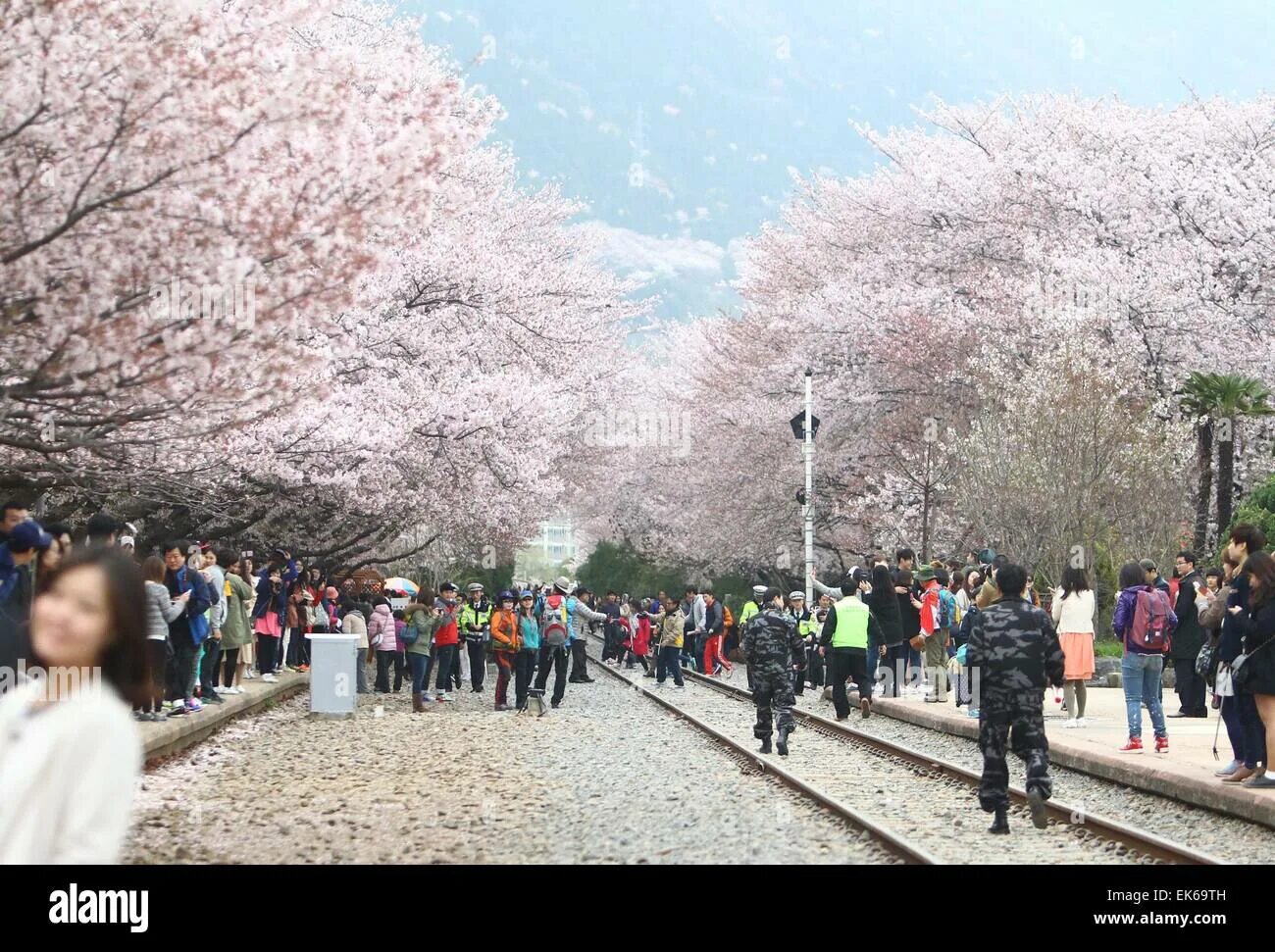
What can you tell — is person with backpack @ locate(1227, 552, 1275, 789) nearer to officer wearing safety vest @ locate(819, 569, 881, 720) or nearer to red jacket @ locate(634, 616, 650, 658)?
officer wearing safety vest @ locate(819, 569, 881, 720)

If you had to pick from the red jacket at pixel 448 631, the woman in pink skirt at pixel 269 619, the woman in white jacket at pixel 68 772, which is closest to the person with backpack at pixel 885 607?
the red jacket at pixel 448 631

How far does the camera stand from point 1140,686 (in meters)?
15.5

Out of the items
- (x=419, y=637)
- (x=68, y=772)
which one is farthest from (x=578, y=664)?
(x=68, y=772)

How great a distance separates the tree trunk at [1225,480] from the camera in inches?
1195

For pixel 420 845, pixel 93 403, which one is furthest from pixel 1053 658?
pixel 93 403

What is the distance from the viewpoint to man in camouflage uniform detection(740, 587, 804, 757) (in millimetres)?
16562

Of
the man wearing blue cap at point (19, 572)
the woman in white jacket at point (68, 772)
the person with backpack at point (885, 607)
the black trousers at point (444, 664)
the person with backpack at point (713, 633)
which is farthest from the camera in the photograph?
the person with backpack at point (713, 633)

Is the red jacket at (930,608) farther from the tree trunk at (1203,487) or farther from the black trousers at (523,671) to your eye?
the tree trunk at (1203,487)

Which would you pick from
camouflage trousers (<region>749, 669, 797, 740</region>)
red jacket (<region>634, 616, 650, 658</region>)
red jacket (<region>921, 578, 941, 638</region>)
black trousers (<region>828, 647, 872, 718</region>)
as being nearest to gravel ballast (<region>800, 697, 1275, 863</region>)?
camouflage trousers (<region>749, 669, 797, 740</region>)

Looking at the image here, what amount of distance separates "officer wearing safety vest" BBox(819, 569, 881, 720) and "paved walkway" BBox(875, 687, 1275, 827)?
34.6 inches

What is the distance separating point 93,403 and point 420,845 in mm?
4788

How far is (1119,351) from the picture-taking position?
3353 cm

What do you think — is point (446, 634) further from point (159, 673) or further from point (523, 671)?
point (159, 673)

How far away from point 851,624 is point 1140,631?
680cm
